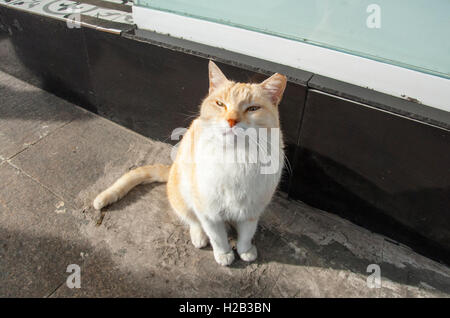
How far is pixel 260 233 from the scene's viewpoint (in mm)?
2053

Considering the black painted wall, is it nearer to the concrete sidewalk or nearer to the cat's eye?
the concrete sidewalk

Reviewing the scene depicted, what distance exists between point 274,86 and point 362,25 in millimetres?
691

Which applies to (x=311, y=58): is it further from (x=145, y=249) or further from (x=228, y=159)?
(x=145, y=249)

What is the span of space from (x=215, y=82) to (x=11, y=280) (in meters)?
1.53

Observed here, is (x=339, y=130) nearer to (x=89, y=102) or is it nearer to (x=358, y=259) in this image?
(x=358, y=259)

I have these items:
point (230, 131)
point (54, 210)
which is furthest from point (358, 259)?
Result: point (54, 210)

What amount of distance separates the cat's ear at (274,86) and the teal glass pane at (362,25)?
58 centimetres

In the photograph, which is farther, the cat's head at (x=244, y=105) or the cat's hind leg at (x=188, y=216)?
the cat's hind leg at (x=188, y=216)

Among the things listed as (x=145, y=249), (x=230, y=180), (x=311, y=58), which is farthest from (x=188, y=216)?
(x=311, y=58)

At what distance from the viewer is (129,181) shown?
2.18m

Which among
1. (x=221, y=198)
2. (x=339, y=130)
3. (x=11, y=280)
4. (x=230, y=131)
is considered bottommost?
(x=11, y=280)

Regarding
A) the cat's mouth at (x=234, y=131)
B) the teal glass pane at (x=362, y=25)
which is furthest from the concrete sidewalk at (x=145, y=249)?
the teal glass pane at (x=362, y=25)

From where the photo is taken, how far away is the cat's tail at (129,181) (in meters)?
2.10

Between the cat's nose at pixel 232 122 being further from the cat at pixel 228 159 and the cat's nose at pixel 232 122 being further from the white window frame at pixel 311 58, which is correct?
the white window frame at pixel 311 58
